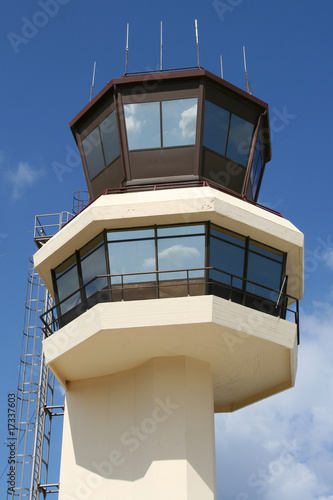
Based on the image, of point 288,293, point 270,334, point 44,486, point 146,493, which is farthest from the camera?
point 44,486

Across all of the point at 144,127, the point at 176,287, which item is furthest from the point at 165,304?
the point at 144,127

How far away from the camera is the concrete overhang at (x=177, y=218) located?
20.2 meters

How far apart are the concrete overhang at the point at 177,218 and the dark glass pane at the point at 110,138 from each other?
8.30ft

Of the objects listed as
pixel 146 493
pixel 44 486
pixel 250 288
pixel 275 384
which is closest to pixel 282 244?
pixel 250 288

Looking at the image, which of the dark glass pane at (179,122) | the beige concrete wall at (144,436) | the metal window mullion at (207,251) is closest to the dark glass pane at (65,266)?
the beige concrete wall at (144,436)

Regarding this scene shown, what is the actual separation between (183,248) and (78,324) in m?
3.77

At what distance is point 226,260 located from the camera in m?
20.6

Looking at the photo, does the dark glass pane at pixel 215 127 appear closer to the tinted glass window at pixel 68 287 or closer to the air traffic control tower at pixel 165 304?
the air traffic control tower at pixel 165 304

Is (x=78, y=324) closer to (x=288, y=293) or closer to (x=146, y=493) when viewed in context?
(x=146, y=493)

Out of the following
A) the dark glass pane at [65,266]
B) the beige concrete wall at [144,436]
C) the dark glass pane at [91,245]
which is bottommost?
the beige concrete wall at [144,436]

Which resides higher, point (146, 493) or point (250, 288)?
point (250, 288)

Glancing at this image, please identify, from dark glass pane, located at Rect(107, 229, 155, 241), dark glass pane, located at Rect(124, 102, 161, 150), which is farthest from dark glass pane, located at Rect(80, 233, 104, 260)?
dark glass pane, located at Rect(124, 102, 161, 150)

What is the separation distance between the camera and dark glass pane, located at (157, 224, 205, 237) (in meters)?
20.3

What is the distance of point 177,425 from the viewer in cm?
1930
